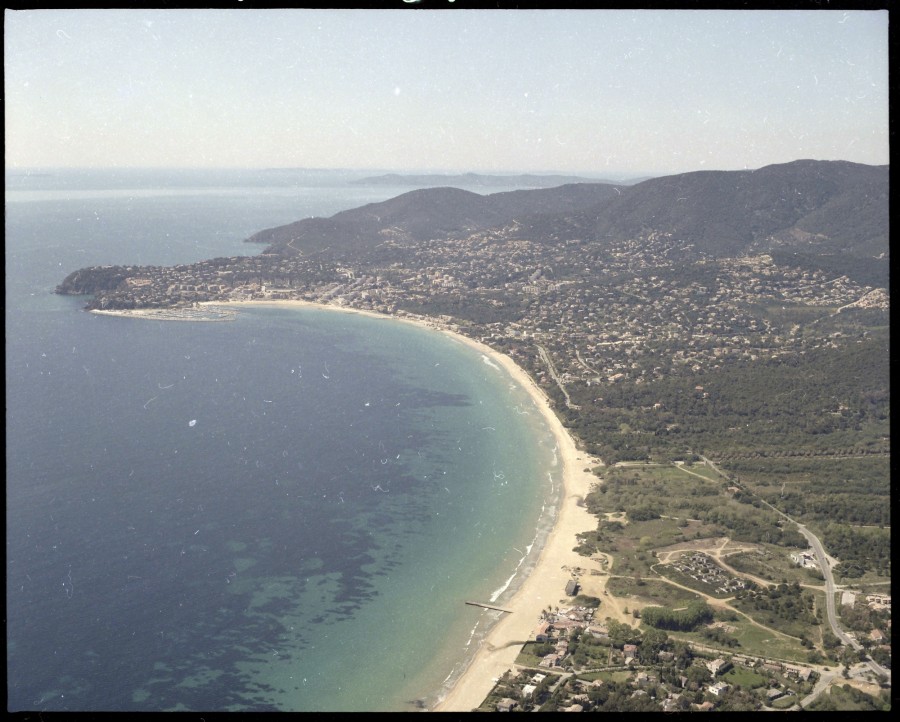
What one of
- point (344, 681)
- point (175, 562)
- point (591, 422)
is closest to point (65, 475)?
point (175, 562)

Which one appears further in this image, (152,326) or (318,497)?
(152,326)

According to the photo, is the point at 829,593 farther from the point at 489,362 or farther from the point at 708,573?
the point at 489,362

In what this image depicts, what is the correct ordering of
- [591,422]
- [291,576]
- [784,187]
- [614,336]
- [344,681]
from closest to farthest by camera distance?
[344,681], [291,576], [591,422], [614,336], [784,187]

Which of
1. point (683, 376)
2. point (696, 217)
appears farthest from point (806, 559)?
point (696, 217)

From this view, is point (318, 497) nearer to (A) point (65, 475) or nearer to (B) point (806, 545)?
(A) point (65, 475)

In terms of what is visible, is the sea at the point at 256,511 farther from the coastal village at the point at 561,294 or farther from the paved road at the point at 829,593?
the paved road at the point at 829,593

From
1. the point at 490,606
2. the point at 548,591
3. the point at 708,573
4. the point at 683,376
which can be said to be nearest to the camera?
the point at 490,606

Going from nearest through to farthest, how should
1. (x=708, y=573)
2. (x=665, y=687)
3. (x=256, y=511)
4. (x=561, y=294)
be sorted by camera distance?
1. (x=665, y=687)
2. (x=708, y=573)
3. (x=256, y=511)
4. (x=561, y=294)
